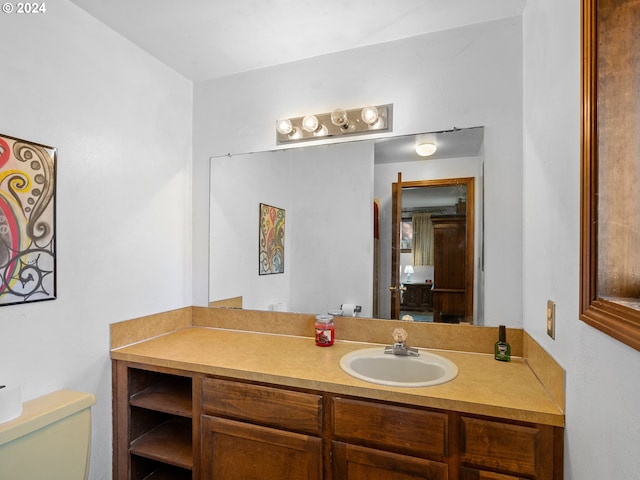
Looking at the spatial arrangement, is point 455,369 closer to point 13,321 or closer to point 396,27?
point 396,27

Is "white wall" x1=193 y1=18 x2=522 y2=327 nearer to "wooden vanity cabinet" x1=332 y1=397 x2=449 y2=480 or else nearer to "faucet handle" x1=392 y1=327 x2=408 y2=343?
"faucet handle" x1=392 y1=327 x2=408 y2=343

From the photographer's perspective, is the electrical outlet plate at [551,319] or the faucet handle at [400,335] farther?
the faucet handle at [400,335]

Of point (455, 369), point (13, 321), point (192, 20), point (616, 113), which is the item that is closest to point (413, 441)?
point (455, 369)

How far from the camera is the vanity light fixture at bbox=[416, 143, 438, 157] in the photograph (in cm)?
173

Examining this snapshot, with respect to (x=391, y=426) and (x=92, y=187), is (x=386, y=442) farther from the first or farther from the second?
(x=92, y=187)

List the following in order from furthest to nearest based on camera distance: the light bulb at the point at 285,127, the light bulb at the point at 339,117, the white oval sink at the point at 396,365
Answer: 1. the light bulb at the point at 285,127
2. the light bulb at the point at 339,117
3. the white oval sink at the point at 396,365

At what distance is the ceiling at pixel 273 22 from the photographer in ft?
4.99

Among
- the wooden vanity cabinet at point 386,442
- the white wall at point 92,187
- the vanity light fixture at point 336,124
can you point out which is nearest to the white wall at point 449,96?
the vanity light fixture at point 336,124

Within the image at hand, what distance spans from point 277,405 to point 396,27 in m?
1.85

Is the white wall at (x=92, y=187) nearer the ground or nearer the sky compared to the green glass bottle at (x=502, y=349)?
nearer the sky

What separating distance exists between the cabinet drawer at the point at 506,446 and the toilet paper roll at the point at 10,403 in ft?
5.15

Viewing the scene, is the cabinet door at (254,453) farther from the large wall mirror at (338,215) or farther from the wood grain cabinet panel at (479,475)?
the large wall mirror at (338,215)

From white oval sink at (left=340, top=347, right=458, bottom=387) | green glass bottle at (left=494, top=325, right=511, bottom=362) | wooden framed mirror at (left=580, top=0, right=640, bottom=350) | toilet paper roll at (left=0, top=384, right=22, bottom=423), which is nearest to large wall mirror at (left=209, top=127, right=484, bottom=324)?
green glass bottle at (left=494, top=325, right=511, bottom=362)

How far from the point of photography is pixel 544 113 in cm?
125
